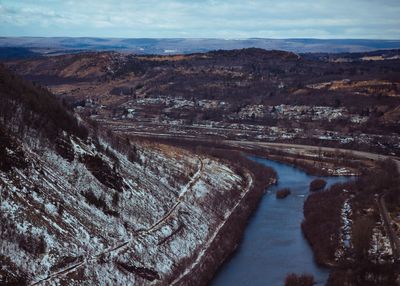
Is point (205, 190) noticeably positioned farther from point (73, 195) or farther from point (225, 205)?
point (73, 195)

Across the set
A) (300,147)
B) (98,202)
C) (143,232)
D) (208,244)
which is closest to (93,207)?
(98,202)

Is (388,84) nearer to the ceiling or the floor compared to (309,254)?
nearer to the ceiling

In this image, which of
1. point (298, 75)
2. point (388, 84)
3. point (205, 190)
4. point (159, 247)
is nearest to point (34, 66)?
point (298, 75)

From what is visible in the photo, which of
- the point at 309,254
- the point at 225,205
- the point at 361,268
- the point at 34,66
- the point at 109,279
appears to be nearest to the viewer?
the point at 109,279

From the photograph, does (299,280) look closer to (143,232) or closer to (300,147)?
(143,232)

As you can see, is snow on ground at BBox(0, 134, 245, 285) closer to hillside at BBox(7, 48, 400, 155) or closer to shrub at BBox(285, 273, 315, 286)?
shrub at BBox(285, 273, 315, 286)

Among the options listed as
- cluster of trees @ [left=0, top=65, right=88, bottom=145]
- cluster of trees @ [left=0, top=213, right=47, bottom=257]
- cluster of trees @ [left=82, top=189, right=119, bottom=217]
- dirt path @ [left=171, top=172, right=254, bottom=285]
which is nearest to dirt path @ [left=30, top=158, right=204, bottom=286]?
cluster of trees @ [left=0, top=213, right=47, bottom=257]
